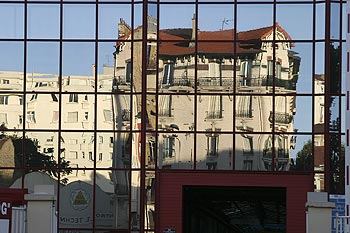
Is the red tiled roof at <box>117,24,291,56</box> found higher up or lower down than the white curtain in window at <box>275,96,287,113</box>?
higher up

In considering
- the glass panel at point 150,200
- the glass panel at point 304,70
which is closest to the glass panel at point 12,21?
the glass panel at point 150,200

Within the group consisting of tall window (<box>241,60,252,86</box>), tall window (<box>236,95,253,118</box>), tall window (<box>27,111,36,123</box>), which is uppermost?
tall window (<box>241,60,252,86</box>)

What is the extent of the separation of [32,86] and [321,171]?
32.1 ft

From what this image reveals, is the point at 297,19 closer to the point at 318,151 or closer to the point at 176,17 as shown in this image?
the point at 176,17

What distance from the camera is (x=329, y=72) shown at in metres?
33.6

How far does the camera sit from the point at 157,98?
34.1m

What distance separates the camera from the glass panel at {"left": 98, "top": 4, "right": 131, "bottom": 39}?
113 feet

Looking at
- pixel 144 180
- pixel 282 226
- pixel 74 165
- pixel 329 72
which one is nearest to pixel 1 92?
pixel 74 165

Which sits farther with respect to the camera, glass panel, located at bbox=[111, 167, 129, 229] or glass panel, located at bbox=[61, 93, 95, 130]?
glass panel, located at bbox=[61, 93, 95, 130]

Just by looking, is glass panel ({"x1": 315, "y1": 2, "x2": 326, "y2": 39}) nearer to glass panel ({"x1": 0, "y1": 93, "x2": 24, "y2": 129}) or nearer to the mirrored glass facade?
the mirrored glass facade

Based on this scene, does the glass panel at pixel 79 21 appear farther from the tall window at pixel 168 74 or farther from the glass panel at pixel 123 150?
the glass panel at pixel 123 150

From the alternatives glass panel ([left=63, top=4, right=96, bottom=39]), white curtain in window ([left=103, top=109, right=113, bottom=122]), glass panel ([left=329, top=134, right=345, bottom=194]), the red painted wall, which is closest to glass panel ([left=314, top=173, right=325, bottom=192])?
the red painted wall

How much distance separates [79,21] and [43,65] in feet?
6.14

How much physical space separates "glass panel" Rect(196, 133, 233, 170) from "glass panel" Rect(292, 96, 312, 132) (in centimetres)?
216
